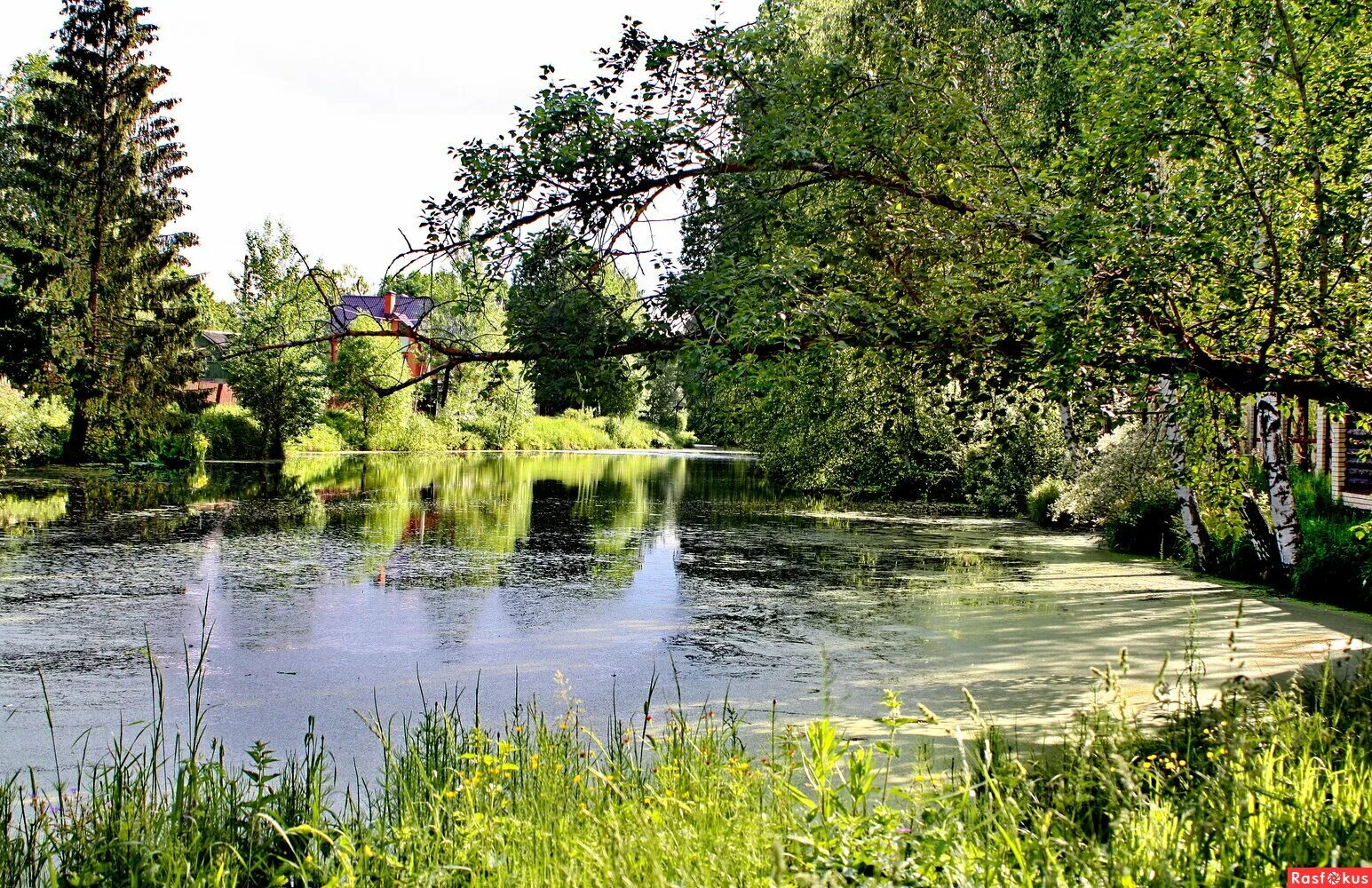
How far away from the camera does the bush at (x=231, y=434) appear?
2728 cm

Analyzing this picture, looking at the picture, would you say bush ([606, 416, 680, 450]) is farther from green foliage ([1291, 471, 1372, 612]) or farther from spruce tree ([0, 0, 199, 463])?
green foliage ([1291, 471, 1372, 612])

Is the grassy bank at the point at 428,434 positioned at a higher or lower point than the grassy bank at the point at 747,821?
higher

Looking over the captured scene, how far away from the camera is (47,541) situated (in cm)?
1122

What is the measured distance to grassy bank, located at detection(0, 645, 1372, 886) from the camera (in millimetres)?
2264

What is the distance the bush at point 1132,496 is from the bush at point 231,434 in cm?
2192

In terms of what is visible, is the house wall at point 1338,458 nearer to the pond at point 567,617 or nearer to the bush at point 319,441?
the pond at point 567,617

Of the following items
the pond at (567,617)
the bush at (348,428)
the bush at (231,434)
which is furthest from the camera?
the bush at (348,428)

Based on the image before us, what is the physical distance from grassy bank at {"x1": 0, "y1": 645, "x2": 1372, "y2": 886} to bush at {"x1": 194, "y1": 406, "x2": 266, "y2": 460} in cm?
2514

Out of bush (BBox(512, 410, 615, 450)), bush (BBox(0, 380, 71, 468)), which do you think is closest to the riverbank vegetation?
bush (BBox(0, 380, 71, 468))

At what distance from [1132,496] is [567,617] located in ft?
23.7

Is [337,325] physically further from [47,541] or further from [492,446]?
[492,446]

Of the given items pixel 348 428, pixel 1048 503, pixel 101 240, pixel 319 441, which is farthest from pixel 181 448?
pixel 1048 503

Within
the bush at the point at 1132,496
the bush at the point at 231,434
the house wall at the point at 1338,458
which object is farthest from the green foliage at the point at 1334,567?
the bush at the point at 231,434

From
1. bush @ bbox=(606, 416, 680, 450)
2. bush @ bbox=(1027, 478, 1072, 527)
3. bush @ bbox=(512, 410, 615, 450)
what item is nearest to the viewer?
bush @ bbox=(1027, 478, 1072, 527)
